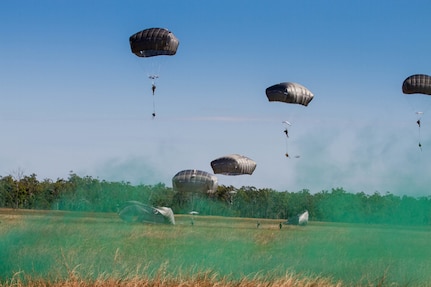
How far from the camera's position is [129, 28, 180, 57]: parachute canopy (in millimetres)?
70688

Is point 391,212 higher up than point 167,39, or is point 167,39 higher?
point 167,39

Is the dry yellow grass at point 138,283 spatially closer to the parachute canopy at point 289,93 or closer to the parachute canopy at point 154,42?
the parachute canopy at point 154,42

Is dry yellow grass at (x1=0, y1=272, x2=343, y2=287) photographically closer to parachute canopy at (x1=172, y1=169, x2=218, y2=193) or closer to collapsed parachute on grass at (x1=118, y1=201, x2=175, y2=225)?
collapsed parachute on grass at (x1=118, y1=201, x2=175, y2=225)

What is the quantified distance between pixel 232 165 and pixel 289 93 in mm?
28035

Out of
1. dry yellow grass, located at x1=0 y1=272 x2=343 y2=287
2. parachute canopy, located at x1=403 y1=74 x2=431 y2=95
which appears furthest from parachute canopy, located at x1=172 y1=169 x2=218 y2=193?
dry yellow grass, located at x1=0 y1=272 x2=343 y2=287

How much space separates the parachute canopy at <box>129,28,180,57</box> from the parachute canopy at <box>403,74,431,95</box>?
2416 centimetres

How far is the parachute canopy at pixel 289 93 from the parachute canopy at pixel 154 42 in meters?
11.6

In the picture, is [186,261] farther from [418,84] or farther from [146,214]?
[146,214]

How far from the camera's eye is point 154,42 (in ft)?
232

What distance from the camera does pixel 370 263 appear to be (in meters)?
39.3

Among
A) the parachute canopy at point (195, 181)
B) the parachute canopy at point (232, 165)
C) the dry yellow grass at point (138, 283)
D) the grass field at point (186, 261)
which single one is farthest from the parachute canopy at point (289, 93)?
the dry yellow grass at point (138, 283)

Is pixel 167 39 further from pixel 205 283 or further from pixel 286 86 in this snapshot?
pixel 205 283

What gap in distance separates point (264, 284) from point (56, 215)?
34.1 m

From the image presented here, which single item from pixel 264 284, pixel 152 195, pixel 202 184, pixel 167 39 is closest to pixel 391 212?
pixel 202 184
